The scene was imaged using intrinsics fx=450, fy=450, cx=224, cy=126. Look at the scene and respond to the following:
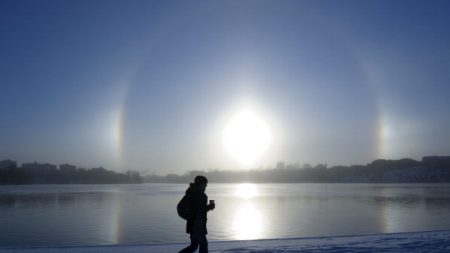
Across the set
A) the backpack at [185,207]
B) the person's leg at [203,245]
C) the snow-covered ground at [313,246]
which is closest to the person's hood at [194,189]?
the backpack at [185,207]

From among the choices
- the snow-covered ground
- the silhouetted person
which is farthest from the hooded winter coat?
the snow-covered ground

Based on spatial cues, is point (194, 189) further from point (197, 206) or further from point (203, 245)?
point (203, 245)

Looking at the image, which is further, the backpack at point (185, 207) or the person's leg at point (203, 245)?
the person's leg at point (203, 245)

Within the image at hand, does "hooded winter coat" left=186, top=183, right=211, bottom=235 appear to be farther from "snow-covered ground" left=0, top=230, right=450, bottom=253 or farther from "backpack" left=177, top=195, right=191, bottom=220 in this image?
"snow-covered ground" left=0, top=230, right=450, bottom=253

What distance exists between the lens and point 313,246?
1312 centimetres

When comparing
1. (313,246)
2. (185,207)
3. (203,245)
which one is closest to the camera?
(185,207)

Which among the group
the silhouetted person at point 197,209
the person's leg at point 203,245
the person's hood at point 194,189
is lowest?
the person's leg at point 203,245

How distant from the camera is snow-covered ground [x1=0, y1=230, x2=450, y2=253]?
12461 millimetres

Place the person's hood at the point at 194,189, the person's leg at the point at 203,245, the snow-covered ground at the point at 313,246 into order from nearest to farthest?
the person's hood at the point at 194,189 < the person's leg at the point at 203,245 < the snow-covered ground at the point at 313,246

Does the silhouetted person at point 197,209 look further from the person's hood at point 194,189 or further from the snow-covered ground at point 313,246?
the snow-covered ground at point 313,246

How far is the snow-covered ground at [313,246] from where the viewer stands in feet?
40.9

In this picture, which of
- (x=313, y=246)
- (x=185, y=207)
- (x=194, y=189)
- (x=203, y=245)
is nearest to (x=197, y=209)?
(x=185, y=207)

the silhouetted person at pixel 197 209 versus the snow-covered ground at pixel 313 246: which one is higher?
the silhouetted person at pixel 197 209

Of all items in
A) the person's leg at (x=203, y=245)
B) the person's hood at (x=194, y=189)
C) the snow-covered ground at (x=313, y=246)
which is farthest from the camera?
the snow-covered ground at (x=313, y=246)
